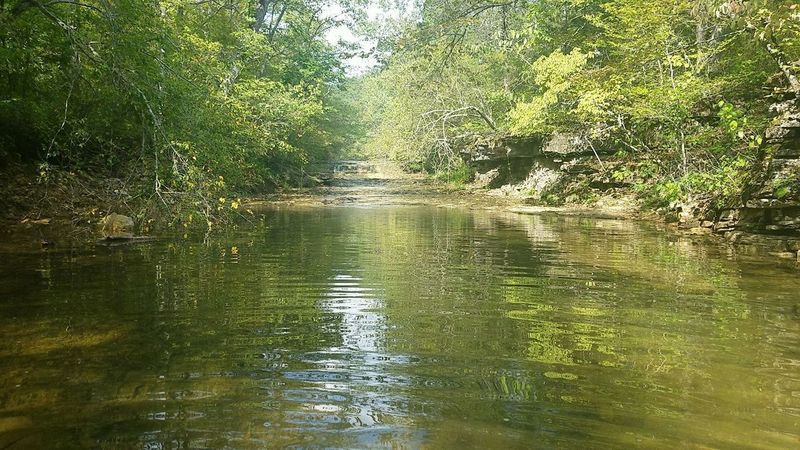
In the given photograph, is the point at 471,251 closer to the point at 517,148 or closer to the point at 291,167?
the point at 517,148

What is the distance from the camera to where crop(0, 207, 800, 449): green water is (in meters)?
3.19

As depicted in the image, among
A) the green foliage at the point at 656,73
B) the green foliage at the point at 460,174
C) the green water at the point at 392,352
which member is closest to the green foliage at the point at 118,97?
the green water at the point at 392,352

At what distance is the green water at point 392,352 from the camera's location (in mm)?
3193

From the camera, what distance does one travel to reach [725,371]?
4266mm

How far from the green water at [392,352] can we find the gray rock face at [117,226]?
1722 millimetres

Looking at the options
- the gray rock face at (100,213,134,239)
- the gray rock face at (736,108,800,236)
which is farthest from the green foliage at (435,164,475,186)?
the gray rock face at (100,213,134,239)

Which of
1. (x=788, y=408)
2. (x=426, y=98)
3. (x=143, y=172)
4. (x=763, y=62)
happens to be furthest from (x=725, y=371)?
(x=426, y=98)

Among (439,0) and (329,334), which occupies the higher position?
(439,0)

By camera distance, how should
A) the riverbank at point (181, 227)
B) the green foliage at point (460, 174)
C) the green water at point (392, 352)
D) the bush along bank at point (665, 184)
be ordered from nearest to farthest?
the green water at point (392, 352) < the riverbank at point (181, 227) < the bush along bank at point (665, 184) < the green foliage at point (460, 174)

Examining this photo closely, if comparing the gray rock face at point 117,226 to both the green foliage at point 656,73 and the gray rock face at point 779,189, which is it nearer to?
the green foliage at point 656,73

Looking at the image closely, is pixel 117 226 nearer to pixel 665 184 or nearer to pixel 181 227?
pixel 181 227

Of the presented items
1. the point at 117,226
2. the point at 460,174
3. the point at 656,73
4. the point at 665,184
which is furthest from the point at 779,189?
the point at 460,174

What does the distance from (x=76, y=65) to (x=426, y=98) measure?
23.2 meters

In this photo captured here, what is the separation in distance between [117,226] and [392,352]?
831cm
